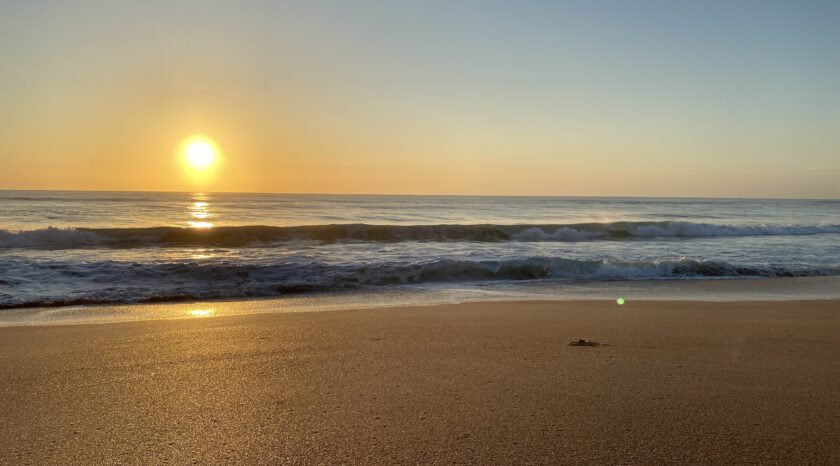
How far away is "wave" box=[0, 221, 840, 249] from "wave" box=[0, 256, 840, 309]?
23.7 feet

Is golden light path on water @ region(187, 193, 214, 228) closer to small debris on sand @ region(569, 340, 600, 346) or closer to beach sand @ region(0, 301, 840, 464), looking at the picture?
beach sand @ region(0, 301, 840, 464)

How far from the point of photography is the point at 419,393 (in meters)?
3.66

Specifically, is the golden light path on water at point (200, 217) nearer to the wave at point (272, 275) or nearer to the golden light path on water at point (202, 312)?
the wave at point (272, 275)

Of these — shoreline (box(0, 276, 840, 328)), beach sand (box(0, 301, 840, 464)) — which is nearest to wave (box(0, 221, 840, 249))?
shoreline (box(0, 276, 840, 328))

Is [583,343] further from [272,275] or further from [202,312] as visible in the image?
[272,275]

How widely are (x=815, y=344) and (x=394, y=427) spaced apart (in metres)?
4.45

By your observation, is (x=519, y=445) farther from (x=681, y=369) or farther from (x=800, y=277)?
(x=800, y=277)

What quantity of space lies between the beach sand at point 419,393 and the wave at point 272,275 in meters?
3.33

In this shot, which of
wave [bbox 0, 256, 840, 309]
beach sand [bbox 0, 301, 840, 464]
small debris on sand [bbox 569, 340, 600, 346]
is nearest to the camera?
beach sand [bbox 0, 301, 840, 464]

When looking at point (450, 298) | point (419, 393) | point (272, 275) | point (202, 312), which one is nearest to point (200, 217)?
point (272, 275)

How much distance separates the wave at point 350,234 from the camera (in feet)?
63.4

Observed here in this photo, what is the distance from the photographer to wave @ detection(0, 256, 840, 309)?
9.48 m

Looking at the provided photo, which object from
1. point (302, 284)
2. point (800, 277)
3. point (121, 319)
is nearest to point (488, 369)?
point (121, 319)

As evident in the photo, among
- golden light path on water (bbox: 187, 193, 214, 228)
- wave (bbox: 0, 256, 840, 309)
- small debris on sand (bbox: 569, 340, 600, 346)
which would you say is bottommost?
wave (bbox: 0, 256, 840, 309)
